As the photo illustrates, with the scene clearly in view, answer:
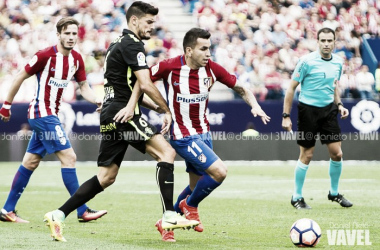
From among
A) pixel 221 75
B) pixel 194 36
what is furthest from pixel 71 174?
pixel 194 36

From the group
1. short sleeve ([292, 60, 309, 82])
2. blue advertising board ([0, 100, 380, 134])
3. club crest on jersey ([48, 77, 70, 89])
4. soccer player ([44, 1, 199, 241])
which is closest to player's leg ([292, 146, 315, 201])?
short sleeve ([292, 60, 309, 82])

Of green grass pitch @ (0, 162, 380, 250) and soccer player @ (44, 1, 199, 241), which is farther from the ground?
soccer player @ (44, 1, 199, 241)

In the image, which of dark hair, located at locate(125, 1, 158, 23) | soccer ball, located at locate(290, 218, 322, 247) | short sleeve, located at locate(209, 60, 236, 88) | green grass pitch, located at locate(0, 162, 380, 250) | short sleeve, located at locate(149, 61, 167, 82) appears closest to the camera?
soccer ball, located at locate(290, 218, 322, 247)

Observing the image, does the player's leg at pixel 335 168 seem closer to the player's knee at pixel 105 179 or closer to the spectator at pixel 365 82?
the player's knee at pixel 105 179

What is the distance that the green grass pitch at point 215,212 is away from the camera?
7180 millimetres

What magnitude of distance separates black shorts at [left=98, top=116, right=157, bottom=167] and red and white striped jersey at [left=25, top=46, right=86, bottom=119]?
5.81 ft

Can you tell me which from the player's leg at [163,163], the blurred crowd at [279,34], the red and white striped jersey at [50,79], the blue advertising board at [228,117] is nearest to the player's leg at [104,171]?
the player's leg at [163,163]

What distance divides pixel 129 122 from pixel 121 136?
163 mm

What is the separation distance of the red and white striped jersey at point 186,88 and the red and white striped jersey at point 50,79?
1.60 m

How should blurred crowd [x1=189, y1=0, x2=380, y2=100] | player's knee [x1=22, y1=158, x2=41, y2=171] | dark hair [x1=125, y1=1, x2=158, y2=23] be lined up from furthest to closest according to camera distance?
blurred crowd [x1=189, y1=0, x2=380, y2=100] < player's knee [x1=22, y1=158, x2=41, y2=171] < dark hair [x1=125, y1=1, x2=158, y2=23]

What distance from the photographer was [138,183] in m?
14.5

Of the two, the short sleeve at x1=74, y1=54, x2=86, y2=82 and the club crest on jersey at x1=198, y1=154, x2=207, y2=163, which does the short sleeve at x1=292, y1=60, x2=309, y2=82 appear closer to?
the short sleeve at x1=74, y1=54, x2=86, y2=82

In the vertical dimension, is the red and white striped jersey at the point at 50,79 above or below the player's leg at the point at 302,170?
above

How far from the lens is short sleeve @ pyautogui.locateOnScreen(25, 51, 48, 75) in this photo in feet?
29.0
